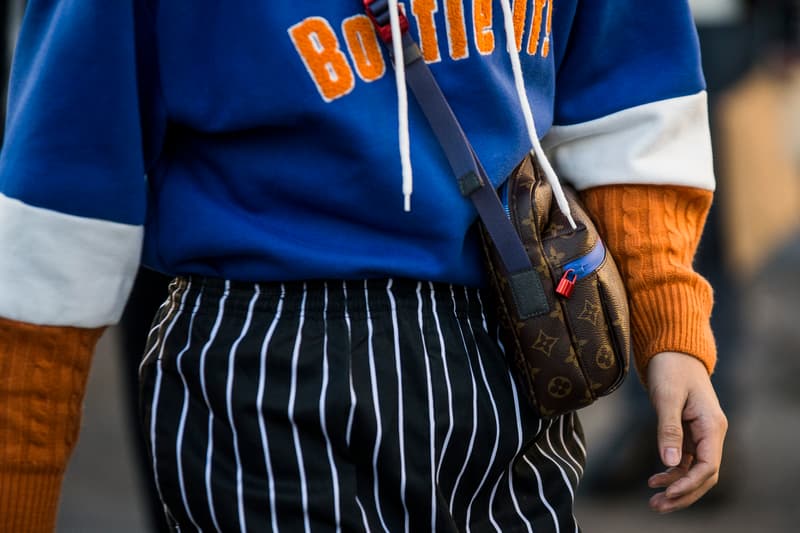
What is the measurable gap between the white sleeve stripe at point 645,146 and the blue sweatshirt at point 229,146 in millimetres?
170

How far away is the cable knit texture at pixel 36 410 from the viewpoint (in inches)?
53.3

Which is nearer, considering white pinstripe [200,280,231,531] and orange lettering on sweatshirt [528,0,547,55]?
white pinstripe [200,280,231,531]

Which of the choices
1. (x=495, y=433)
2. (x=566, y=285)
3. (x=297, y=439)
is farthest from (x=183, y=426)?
(x=566, y=285)

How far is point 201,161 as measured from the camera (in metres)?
1.42

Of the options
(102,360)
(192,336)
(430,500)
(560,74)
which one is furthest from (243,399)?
(102,360)

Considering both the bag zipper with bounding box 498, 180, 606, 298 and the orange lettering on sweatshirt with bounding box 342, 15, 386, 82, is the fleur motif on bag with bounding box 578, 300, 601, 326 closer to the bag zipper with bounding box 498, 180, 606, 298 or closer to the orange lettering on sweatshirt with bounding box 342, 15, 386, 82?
the bag zipper with bounding box 498, 180, 606, 298

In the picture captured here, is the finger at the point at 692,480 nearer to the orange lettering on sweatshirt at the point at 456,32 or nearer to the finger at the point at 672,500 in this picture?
the finger at the point at 672,500

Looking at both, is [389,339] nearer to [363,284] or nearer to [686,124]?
[363,284]

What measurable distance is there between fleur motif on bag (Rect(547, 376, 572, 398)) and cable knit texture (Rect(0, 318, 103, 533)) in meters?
0.53

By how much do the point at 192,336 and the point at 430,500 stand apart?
0.33 metres

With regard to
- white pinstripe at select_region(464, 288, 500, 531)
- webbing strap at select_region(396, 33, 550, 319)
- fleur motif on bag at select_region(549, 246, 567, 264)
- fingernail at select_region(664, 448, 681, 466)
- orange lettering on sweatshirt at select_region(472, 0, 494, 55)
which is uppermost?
orange lettering on sweatshirt at select_region(472, 0, 494, 55)

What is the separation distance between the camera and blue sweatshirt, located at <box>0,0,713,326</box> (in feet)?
4.31

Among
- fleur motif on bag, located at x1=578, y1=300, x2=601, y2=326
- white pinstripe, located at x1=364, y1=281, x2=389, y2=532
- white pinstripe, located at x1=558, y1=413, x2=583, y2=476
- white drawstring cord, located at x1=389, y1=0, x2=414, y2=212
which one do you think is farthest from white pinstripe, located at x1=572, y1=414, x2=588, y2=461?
white drawstring cord, located at x1=389, y1=0, x2=414, y2=212

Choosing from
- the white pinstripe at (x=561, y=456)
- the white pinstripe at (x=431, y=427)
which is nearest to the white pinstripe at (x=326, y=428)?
the white pinstripe at (x=431, y=427)
